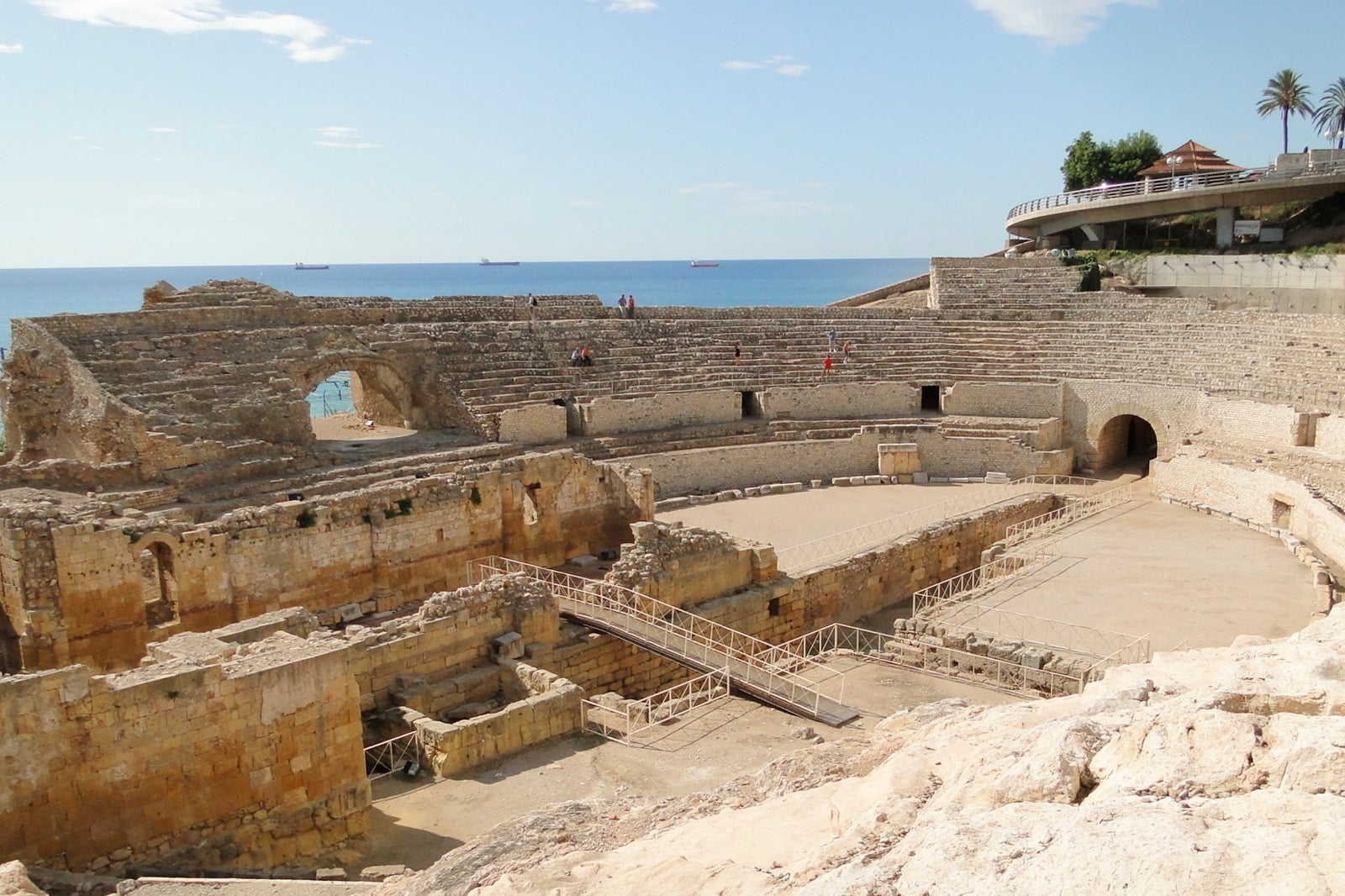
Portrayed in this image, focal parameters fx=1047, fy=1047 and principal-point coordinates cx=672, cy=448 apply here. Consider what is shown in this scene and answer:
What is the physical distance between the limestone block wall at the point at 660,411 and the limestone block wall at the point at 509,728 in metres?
11.9

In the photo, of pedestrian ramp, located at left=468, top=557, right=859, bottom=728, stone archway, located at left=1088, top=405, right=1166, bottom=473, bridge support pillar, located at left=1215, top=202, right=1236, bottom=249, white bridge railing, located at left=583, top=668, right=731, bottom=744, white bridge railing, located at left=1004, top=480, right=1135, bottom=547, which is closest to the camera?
white bridge railing, located at left=583, top=668, right=731, bottom=744

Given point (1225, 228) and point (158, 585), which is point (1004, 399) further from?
point (158, 585)

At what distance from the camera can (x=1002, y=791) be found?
14.7 feet

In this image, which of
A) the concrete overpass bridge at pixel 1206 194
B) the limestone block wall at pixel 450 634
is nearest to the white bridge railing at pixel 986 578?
the limestone block wall at pixel 450 634

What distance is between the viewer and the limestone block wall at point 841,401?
26.6 m

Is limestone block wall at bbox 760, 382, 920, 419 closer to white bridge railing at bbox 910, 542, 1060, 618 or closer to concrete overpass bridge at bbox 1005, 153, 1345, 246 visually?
white bridge railing at bbox 910, 542, 1060, 618

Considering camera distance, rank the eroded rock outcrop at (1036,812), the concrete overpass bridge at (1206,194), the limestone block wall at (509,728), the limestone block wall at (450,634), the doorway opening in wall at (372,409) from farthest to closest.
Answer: the concrete overpass bridge at (1206,194), the doorway opening in wall at (372,409), the limestone block wall at (450,634), the limestone block wall at (509,728), the eroded rock outcrop at (1036,812)

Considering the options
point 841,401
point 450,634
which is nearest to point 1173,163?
point 841,401

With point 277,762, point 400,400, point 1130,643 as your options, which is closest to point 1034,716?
point 277,762

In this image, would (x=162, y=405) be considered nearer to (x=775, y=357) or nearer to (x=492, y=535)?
(x=492, y=535)

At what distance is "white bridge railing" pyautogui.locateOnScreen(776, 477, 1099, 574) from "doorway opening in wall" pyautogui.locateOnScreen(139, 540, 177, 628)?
9.54m

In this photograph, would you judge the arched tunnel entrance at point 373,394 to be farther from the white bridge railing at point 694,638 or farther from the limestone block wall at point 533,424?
the white bridge railing at point 694,638

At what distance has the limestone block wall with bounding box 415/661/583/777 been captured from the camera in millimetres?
11148

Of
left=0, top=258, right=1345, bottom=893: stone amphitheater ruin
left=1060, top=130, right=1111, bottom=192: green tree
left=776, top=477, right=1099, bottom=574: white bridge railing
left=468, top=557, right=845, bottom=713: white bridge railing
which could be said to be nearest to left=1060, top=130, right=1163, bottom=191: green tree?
left=1060, top=130, right=1111, bottom=192: green tree
